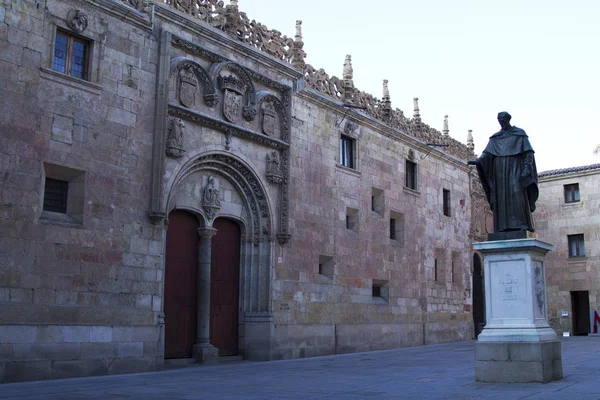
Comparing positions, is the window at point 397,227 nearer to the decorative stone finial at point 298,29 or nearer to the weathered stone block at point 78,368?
the decorative stone finial at point 298,29

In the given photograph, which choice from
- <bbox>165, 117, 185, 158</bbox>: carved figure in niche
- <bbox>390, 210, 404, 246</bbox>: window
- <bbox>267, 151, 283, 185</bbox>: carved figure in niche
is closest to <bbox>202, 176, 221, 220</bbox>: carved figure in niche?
<bbox>165, 117, 185, 158</bbox>: carved figure in niche

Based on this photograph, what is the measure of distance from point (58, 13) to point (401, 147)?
1436cm

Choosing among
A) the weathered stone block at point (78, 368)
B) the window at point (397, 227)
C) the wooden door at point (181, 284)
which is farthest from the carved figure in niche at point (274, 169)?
the weathered stone block at point (78, 368)

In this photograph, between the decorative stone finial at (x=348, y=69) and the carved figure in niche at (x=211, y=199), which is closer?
the carved figure in niche at (x=211, y=199)

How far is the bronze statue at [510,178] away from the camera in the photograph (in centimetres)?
1133

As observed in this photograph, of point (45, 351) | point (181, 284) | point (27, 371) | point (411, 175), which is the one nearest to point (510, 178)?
point (181, 284)

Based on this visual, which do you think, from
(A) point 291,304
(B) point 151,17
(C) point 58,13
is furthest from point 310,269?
(C) point 58,13

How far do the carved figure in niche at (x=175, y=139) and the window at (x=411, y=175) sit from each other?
1183cm

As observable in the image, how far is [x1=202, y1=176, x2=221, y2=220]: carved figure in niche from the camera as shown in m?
16.5

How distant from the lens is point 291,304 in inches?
717

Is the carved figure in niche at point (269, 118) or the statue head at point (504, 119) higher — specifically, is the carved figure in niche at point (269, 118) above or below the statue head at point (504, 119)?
above

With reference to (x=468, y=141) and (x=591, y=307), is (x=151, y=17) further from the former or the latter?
(x=591, y=307)

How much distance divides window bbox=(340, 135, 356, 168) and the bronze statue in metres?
9.90

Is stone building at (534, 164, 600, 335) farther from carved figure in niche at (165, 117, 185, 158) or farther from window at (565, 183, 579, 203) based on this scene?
carved figure in niche at (165, 117, 185, 158)
